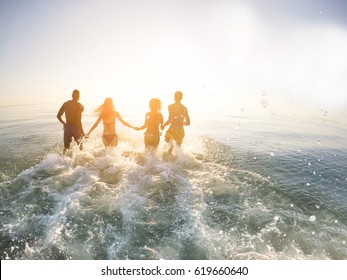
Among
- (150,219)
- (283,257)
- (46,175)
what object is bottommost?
(283,257)

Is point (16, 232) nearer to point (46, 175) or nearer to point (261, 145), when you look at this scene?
point (46, 175)

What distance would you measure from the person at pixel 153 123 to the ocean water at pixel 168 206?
63 centimetres

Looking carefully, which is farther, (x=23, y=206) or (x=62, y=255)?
(x=23, y=206)

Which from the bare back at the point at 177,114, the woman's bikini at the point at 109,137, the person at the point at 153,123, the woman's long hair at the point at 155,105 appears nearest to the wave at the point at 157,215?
the woman's bikini at the point at 109,137

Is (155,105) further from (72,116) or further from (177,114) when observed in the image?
(72,116)

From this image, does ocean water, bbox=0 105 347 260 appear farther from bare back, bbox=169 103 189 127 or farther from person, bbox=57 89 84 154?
bare back, bbox=169 103 189 127

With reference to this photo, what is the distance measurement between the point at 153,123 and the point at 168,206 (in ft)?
14.0

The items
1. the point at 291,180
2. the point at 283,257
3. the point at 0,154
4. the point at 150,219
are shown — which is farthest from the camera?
the point at 0,154

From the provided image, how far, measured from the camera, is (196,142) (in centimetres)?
1516

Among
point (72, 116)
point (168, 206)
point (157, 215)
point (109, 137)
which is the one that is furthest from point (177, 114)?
point (157, 215)

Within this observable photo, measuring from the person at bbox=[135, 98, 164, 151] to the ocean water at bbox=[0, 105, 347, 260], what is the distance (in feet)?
2.07
